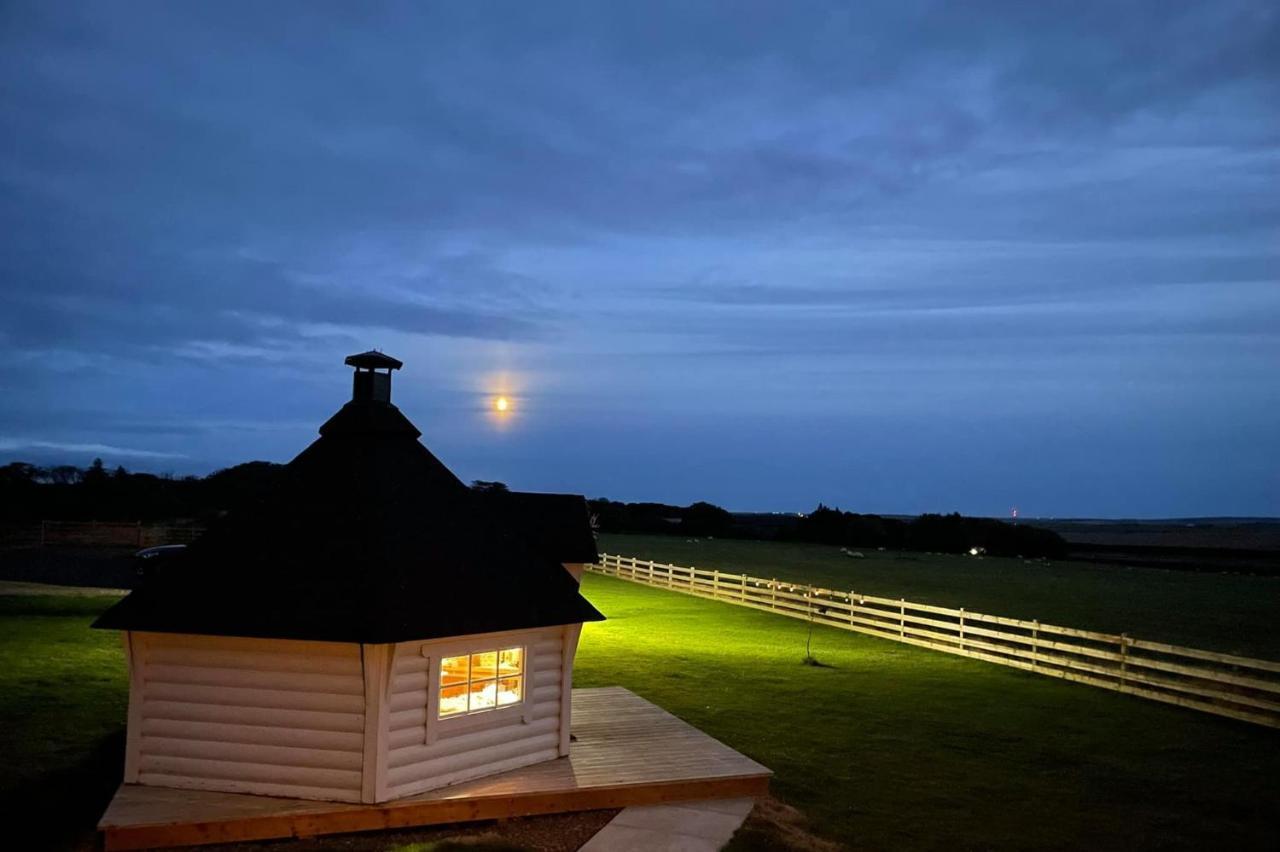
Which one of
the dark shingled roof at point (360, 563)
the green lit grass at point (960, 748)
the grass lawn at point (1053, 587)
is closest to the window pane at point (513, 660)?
the dark shingled roof at point (360, 563)

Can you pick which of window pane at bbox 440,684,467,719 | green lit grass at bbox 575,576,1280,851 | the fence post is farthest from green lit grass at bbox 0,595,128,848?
the fence post

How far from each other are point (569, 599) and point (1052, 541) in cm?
7629

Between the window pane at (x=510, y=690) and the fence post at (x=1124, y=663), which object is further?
the fence post at (x=1124, y=663)

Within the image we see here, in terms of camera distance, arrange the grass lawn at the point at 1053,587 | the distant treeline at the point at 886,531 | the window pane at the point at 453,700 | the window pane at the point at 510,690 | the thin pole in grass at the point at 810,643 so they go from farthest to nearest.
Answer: the distant treeline at the point at 886,531 < the grass lawn at the point at 1053,587 < the thin pole in grass at the point at 810,643 < the window pane at the point at 510,690 < the window pane at the point at 453,700

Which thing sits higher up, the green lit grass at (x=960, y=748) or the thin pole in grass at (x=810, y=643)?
the thin pole in grass at (x=810, y=643)

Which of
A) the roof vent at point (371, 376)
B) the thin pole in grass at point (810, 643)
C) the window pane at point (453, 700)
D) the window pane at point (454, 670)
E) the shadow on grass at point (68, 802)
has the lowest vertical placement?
the shadow on grass at point (68, 802)

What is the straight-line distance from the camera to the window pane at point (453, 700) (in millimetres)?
9203

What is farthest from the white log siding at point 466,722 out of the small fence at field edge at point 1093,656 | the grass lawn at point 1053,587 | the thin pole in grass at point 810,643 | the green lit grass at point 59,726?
the grass lawn at point 1053,587

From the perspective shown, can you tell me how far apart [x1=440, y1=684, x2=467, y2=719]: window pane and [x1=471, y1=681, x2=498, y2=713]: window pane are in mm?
105

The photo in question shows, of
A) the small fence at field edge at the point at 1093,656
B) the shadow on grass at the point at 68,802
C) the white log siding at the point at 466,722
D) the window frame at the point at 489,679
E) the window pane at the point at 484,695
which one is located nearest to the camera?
the shadow on grass at the point at 68,802

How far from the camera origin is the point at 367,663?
8492 mm

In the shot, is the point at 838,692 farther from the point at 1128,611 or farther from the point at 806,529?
the point at 806,529

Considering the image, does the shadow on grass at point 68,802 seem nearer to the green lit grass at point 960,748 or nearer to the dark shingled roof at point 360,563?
the dark shingled roof at point 360,563

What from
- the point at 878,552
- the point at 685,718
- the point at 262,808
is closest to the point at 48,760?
the point at 262,808
